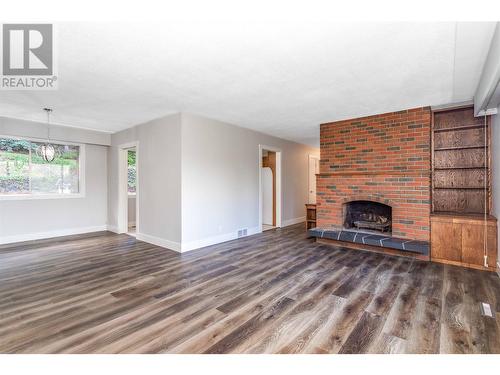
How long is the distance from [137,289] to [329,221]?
365 centimetres

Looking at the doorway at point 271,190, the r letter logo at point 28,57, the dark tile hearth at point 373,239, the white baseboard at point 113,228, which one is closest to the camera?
the r letter logo at point 28,57

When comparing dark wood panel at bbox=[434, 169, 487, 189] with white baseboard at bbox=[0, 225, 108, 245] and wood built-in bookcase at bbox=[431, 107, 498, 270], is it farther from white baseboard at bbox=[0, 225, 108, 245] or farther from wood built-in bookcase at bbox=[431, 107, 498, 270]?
white baseboard at bbox=[0, 225, 108, 245]

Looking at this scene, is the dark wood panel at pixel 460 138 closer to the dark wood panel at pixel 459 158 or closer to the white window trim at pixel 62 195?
the dark wood panel at pixel 459 158

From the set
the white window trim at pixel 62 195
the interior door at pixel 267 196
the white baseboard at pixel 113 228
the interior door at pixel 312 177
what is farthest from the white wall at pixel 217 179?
the white window trim at pixel 62 195

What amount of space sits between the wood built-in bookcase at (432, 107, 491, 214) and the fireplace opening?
77 cm

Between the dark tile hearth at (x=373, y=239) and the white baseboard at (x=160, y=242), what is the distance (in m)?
2.55


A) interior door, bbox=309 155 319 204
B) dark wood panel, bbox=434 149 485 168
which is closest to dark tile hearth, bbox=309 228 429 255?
dark wood panel, bbox=434 149 485 168

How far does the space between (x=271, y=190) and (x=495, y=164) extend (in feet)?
14.7

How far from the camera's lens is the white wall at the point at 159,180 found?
4.32m

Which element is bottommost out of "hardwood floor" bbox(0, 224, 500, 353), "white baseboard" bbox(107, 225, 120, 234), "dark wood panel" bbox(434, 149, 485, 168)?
"hardwood floor" bbox(0, 224, 500, 353)

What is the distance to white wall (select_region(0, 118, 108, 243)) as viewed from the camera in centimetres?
488

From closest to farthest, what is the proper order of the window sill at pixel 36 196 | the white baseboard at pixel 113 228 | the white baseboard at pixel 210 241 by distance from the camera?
the white baseboard at pixel 210 241
the window sill at pixel 36 196
the white baseboard at pixel 113 228

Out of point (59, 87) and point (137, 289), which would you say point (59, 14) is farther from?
point (137, 289)
